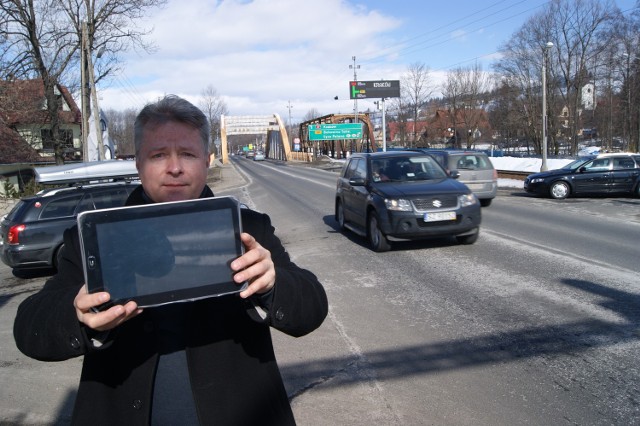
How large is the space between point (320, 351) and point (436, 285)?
8.96ft

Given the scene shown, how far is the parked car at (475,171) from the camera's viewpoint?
16.2m

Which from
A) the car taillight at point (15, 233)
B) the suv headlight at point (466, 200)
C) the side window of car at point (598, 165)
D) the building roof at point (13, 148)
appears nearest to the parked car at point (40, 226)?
the car taillight at point (15, 233)

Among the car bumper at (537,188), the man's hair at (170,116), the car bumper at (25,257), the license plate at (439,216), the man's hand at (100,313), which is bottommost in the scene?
the car bumper at (25,257)

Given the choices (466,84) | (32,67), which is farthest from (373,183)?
(466,84)

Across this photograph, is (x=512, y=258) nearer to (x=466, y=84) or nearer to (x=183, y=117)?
(x=183, y=117)

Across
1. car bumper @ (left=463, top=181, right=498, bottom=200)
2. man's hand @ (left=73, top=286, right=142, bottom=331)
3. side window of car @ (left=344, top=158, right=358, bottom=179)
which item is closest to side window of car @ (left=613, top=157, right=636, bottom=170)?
car bumper @ (left=463, top=181, right=498, bottom=200)

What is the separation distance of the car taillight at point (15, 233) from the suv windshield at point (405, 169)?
6.59 m

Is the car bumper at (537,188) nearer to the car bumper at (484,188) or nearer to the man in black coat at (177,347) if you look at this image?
the car bumper at (484,188)

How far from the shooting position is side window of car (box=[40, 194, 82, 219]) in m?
9.53

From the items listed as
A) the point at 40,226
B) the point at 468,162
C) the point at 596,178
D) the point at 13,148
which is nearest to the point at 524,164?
the point at 596,178

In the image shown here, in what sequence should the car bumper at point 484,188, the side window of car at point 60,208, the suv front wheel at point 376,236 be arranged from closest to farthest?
the side window of car at point 60,208 → the suv front wheel at point 376,236 → the car bumper at point 484,188

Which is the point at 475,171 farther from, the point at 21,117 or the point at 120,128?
the point at 120,128

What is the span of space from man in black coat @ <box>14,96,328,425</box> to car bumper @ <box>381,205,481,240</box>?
302 inches

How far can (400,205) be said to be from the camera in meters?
9.43
